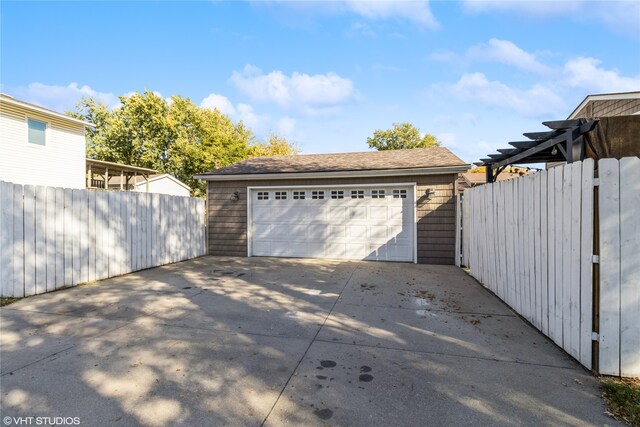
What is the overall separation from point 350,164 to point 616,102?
9.14 meters

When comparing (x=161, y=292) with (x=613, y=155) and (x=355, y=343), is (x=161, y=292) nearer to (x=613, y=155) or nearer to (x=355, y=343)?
(x=355, y=343)

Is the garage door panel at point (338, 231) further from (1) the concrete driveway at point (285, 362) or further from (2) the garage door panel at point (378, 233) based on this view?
(1) the concrete driveway at point (285, 362)

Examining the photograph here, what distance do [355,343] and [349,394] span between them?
100 centimetres

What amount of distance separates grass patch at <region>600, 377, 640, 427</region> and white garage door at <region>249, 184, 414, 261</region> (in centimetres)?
616

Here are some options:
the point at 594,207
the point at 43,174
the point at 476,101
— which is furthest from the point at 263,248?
the point at 476,101

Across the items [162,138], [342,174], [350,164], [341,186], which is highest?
[162,138]

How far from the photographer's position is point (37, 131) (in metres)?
11.9

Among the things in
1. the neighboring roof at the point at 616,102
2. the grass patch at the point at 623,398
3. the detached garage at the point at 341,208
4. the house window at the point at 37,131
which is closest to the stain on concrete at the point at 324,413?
the grass patch at the point at 623,398

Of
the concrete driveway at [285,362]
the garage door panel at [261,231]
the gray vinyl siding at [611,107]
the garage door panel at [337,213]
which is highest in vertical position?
the gray vinyl siding at [611,107]

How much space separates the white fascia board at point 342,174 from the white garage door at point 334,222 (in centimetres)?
38

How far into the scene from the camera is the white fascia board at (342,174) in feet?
27.5

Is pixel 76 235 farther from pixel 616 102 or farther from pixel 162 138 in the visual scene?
pixel 162 138

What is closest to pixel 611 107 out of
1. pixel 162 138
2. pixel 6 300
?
pixel 6 300

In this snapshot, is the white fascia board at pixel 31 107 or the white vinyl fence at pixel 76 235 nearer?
the white vinyl fence at pixel 76 235
